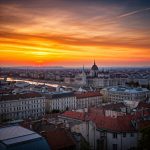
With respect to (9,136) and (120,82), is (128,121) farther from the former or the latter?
(120,82)

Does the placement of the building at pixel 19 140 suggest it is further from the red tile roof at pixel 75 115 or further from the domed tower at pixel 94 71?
the domed tower at pixel 94 71

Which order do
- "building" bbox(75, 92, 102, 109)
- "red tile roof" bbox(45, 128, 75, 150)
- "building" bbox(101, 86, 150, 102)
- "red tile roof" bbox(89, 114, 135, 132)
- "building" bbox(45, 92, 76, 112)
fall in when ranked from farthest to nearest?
"building" bbox(101, 86, 150, 102)
"building" bbox(75, 92, 102, 109)
"building" bbox(45, 92, 76, 112)
"red tile roof" bbox(89, 114, 135, 132)
"red tile roof" bbox(45, 128, 75, 150)

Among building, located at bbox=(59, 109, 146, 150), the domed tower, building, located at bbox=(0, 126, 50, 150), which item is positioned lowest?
building, located at bbox=(59, 109, 146, 150)

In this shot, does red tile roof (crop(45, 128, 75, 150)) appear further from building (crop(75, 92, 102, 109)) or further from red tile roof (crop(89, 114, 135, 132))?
building (crop(75, 92, 102, 109))

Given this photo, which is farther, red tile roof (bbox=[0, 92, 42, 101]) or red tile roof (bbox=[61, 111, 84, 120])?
red tile roof (bbox=[0, 92, 42, 101])

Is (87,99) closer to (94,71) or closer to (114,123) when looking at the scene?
(114,123)

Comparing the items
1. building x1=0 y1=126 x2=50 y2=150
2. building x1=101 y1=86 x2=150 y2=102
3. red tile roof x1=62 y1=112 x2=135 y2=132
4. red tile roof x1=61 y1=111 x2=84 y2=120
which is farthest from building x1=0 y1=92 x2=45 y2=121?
building x1=0 y1=126 x2=50 y2=150

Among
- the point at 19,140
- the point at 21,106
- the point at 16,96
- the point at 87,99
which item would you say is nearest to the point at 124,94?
the point at 87,99
